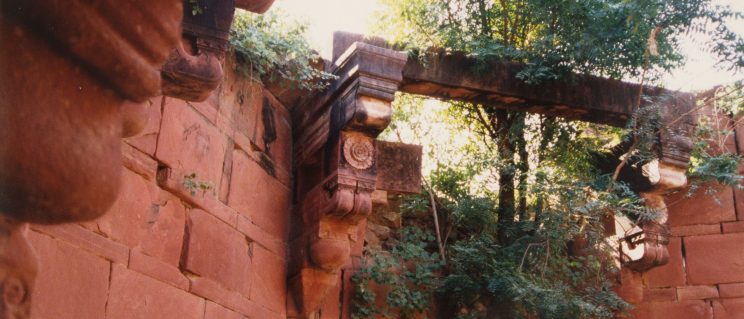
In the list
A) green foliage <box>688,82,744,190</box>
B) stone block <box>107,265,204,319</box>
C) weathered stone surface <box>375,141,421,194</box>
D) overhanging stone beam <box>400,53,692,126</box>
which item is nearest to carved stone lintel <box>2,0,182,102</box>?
stone block <box>107,265,204,319</box>

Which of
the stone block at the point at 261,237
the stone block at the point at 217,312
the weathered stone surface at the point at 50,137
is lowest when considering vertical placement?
the weathered stone surface at the point at 50,137

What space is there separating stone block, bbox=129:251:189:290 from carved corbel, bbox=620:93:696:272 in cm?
376

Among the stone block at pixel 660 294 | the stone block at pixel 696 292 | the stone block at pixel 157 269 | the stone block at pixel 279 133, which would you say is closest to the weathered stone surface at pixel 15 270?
the stone block at pixel 157 269

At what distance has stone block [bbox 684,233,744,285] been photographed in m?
6.88

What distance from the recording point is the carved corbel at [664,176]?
6.37 m

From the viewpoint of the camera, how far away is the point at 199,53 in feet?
11.3

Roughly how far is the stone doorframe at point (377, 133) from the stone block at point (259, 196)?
12cm

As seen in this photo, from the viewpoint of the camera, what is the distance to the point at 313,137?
5684 millimetres

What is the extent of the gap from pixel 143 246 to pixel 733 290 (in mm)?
4991

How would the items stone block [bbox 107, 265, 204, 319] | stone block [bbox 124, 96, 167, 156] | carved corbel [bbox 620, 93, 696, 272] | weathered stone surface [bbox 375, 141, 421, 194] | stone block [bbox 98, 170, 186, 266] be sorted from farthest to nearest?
carved corbel [bbox 620, 93, 696, 272], weathered stone surface [bbox 375, 141, 421, 194], stone block [bbox 124, 96, 167, 156], stone block [bbox 98, 170, 186, 266], stone block [bbox 107, 265, 204, 319]

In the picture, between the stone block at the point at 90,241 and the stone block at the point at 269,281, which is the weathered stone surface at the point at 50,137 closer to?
the stone block at the point at 90,241

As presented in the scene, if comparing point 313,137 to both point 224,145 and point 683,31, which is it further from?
point 683,31

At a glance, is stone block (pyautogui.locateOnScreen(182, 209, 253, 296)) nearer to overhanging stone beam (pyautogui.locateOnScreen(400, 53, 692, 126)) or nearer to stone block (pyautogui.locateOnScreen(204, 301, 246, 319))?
stone block (pyautogui.locateOnScreen(204, 301, 246, 319))

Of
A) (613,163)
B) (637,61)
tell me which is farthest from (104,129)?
(613,163)
